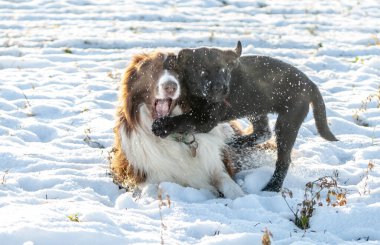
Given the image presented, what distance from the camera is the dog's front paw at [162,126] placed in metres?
4.32

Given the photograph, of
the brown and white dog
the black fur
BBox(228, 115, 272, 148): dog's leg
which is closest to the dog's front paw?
the black fur

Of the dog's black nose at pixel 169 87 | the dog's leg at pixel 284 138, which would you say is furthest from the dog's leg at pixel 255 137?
the dog's black nose at pixel 169 87

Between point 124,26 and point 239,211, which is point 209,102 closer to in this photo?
point 239,211

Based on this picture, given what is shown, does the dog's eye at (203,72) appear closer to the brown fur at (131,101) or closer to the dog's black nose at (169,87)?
the dog's black nose at (169,87)

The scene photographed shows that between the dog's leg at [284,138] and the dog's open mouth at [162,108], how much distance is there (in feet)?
2.91

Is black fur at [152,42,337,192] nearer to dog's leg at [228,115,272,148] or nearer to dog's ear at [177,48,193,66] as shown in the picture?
dog's ear at [177,48,193,66]

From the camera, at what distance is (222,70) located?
169 inches

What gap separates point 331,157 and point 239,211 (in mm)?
1808

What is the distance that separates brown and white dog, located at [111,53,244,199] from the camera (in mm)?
4520

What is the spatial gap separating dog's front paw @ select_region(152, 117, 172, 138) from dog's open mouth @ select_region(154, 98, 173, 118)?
197mm

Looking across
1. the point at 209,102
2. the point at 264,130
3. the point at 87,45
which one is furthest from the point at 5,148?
the point at 87,45

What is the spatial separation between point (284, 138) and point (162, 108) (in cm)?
100

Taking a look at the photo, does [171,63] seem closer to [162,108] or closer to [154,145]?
[162,108]

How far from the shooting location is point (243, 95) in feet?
15.1
